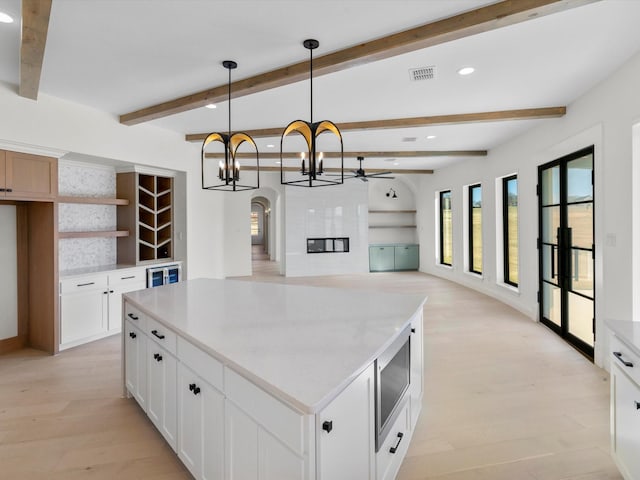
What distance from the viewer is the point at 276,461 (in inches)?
48.3

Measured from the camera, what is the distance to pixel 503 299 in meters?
6.14

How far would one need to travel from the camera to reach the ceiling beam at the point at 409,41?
2.06 m

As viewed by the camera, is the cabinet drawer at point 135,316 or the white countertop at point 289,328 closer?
the white countertop at point 289,328

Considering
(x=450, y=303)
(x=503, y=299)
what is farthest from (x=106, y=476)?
(x=503, y=299)

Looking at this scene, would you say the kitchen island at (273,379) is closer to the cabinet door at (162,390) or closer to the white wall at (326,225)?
the cabinet door at (162,390)

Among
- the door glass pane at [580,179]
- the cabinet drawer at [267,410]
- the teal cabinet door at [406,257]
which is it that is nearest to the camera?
the cabinet drawer at [267,410]

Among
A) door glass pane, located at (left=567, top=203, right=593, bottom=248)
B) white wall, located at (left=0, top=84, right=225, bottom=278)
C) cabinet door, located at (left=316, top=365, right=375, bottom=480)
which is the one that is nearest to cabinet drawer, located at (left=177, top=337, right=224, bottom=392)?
cabinet door, located at (left=316, top=365, right=375, bottom=480)

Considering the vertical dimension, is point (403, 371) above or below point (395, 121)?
below

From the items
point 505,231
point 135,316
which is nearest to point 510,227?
point 505,231

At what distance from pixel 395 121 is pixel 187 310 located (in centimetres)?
345

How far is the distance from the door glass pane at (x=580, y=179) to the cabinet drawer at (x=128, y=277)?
5314 millimetres

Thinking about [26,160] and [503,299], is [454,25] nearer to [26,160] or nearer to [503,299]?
[26,160]

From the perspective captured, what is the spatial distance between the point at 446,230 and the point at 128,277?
7029mm

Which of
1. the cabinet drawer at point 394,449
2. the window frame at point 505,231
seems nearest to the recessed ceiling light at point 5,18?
the cabinet drawer at point 394,449
